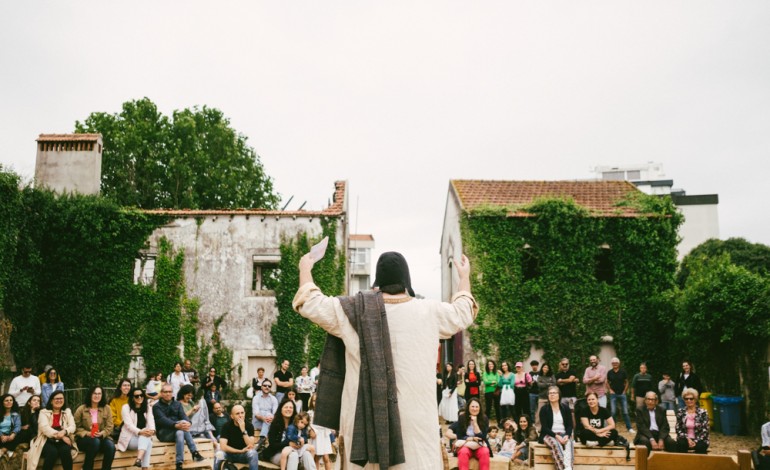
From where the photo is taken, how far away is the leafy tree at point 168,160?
3292 centimetres

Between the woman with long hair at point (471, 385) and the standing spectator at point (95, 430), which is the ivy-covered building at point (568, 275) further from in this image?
the standing spectator at point (95, 430)

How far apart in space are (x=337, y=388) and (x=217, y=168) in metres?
32.0

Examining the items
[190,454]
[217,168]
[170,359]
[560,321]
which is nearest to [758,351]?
[560,321]

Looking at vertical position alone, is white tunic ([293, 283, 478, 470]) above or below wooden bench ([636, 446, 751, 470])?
above

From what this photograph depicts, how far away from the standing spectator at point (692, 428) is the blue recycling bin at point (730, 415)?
5231 mm

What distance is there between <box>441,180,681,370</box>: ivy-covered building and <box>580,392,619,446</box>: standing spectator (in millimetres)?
9358

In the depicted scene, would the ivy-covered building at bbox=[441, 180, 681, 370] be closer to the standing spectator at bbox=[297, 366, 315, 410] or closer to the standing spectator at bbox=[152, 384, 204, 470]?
the standing spectator at bbox=[297, 366, 315, 410]

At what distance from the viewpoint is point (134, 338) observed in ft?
66.7

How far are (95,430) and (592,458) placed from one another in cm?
815

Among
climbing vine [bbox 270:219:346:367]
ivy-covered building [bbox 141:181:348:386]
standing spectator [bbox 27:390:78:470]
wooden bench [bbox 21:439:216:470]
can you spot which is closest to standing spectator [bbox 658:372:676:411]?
climbing vine [bbox 270:219:346:367]

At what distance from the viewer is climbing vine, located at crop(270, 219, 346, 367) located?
20656mm

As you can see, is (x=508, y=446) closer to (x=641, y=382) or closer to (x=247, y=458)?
(x=247, y=458)

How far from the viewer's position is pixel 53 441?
9.88m

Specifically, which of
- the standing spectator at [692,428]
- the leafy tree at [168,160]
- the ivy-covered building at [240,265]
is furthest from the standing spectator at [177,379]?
the leafy tree at [168,160]
